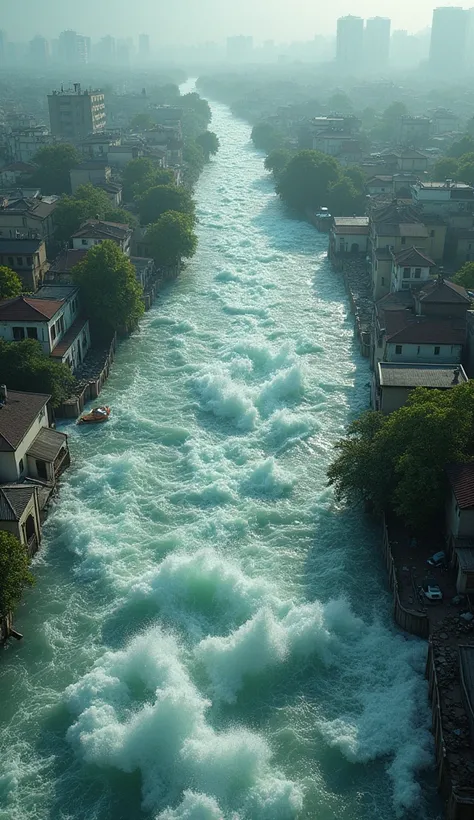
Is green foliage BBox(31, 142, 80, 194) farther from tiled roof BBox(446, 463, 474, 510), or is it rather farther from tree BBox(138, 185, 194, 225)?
tiled roof BBox(446, 463, 474, 510)

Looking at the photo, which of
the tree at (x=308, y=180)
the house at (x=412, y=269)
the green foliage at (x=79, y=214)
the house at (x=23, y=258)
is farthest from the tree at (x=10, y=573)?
the tree at (x=308, y=180)

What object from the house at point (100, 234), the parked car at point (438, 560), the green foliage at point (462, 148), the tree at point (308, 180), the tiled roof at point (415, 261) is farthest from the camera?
the green foliage at point (462, 148)

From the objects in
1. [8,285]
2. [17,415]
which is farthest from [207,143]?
[17,415]

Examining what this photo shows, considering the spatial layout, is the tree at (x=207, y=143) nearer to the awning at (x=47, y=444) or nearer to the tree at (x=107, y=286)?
the tree at (x=107, y=286)

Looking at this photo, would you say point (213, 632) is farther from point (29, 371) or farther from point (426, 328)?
point (426, 328)

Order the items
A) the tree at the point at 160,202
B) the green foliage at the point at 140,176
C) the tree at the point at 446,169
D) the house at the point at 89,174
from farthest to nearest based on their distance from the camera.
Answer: the tree at the point at 446,169
the house at the point at 89,174
the green foliage at the point at 140,176
the tree at the point at 160,202

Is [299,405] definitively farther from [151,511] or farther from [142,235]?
[142,235]

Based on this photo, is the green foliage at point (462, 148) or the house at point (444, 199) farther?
the green foliage at point (462, 148)

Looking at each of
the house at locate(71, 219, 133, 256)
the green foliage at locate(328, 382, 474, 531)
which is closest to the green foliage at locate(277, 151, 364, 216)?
the house at locate(71, 219, 133, 256)
